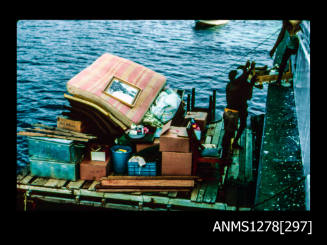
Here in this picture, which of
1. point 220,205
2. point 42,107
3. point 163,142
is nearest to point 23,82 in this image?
point 42,107

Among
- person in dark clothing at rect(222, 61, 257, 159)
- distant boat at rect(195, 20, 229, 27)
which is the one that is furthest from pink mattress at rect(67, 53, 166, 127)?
distant boat at rect(195, 20, 229, 27)

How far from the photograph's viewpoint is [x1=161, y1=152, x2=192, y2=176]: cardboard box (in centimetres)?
634

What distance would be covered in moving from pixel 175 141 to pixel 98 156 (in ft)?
5.45

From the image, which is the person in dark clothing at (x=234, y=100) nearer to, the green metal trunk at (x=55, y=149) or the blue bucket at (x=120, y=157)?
the blue bucket at (x=120, y=157)

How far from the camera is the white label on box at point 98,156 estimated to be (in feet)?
21.7

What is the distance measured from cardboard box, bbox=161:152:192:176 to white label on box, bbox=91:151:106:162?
1.24m

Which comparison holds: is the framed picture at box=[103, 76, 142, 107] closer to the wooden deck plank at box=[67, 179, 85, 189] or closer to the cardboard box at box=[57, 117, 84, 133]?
the cardboard box at box=[57, 117, 84, 133]

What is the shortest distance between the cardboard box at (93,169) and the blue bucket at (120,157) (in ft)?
0.66

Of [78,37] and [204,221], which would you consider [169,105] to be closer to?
[204,221]

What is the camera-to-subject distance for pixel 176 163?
6.41m

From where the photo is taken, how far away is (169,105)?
25.1 ft

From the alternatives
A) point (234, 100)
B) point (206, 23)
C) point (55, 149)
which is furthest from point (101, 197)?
point (206, 23)

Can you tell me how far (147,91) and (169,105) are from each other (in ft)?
2.03

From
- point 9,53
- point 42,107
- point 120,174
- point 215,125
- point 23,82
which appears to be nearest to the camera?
point 9,53
